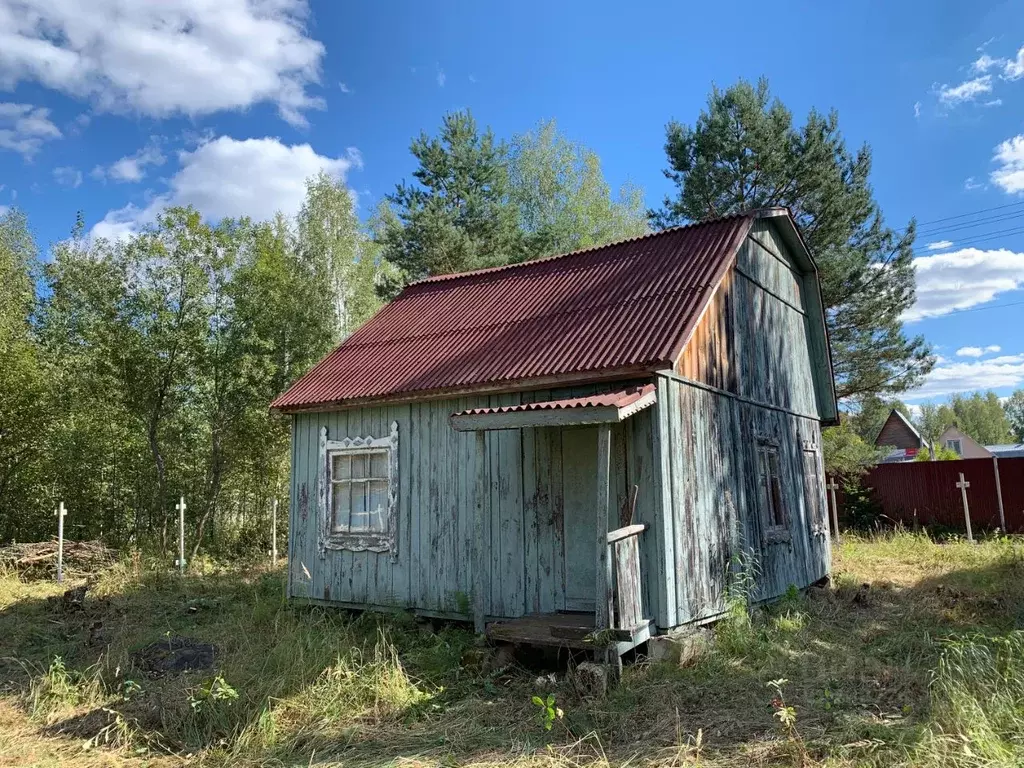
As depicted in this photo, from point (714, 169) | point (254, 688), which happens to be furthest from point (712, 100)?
point (254, 688)

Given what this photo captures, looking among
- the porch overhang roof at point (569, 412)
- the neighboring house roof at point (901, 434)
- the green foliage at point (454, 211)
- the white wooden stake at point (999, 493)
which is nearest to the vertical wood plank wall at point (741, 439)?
the porch overhang roof at point (569, 412)

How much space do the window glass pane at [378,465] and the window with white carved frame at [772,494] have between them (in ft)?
16.1

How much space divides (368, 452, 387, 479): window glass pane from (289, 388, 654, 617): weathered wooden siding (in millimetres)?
332

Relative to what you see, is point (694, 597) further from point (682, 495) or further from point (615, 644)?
point (615, 644)

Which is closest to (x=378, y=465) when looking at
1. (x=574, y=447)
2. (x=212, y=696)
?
(x=574, y=447)

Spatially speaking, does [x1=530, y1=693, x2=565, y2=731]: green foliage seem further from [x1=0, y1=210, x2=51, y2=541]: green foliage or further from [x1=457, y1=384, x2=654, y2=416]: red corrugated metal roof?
[x1=0, y1=210, x2=51, y2=541]: green foliage

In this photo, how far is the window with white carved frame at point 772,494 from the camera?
9406mm

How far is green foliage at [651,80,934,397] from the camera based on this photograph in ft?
64.5

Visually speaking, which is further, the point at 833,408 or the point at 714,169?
the point at 714,169

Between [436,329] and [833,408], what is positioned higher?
[436,329]

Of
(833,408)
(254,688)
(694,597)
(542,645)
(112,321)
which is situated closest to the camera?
(254,688)

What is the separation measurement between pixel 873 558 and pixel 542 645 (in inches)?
413

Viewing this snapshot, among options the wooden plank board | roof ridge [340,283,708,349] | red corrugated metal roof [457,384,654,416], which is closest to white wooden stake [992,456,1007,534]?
roof ridge [340,283,708,349]

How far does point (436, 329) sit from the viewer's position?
34.5 ft
